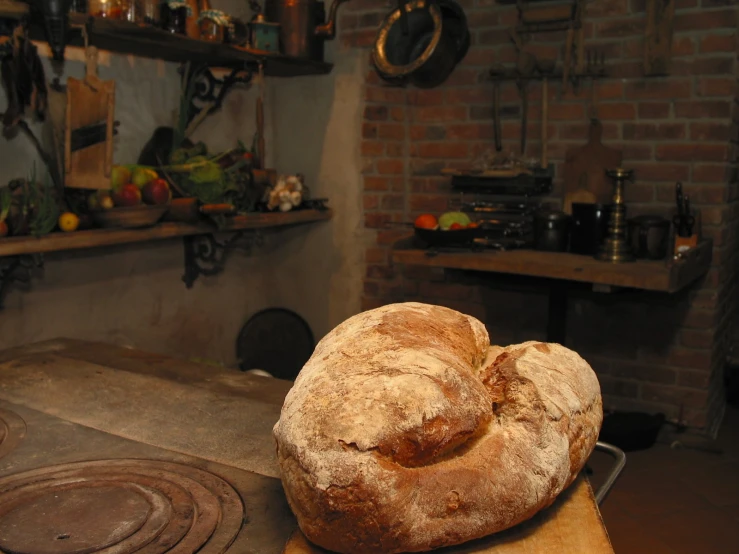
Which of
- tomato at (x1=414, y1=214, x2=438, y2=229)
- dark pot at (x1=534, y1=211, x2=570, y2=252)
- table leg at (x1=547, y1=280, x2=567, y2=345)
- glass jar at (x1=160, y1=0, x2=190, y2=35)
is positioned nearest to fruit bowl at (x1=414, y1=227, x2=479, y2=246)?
tomato at (x1=414, y1=214, x2=438, y2=229)

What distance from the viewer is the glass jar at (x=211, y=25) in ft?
9.52

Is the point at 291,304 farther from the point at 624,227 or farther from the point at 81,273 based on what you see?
the point at 624,227

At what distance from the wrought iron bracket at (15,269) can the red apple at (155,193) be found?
1.35ft

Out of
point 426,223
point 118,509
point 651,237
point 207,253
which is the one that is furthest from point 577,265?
point 118,509

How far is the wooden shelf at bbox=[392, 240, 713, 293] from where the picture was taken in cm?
255

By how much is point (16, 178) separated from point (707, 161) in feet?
8.55

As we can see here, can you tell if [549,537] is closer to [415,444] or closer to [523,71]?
[415,444]

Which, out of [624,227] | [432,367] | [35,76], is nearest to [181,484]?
[432,367]

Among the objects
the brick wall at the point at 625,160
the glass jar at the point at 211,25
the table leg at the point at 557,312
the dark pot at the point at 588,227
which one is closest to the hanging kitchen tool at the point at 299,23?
the brick wall at the point at 625,160

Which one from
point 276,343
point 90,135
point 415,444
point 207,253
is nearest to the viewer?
point 415,444

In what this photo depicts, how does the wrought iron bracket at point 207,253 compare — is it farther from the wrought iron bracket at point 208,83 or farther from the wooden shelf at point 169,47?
the wooden shelf at point 169,47

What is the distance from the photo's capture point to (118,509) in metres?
1.17

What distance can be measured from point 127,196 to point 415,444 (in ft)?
6.10

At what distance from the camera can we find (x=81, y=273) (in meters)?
2.86
